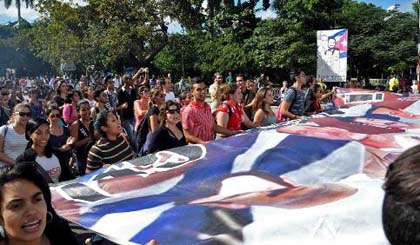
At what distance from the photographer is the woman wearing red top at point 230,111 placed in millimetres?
6574

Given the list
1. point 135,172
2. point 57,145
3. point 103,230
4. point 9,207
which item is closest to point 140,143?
point 57,145

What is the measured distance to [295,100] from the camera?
26.3 feet

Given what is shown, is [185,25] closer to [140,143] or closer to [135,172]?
[140,143]

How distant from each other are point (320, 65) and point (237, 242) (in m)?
12.6

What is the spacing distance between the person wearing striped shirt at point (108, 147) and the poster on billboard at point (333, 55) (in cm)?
1002

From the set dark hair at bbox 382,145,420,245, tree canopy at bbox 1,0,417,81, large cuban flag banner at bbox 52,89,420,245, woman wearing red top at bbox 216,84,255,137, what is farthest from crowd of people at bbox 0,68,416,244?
tree canopy at bbox 1,0,417,81

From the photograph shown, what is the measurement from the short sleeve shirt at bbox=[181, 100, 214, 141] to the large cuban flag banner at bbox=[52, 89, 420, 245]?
124 centimetres

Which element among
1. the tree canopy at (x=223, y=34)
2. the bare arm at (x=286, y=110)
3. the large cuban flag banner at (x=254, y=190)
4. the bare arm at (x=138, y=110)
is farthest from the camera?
the tree canopy at (x=223, y=34)

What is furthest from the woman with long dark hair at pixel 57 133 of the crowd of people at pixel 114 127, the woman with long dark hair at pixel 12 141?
the woman with long dark hair at pixel 12 141

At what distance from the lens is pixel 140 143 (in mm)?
7164

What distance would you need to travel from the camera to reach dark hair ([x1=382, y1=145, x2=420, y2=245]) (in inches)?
38.5

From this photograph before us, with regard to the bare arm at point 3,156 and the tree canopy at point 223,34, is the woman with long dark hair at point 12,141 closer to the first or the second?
the bare arm at point 3,156

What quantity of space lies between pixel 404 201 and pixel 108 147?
4271mm

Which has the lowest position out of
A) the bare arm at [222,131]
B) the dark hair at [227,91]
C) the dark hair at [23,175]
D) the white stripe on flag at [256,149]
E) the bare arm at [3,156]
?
the bare arm at [3,156]
